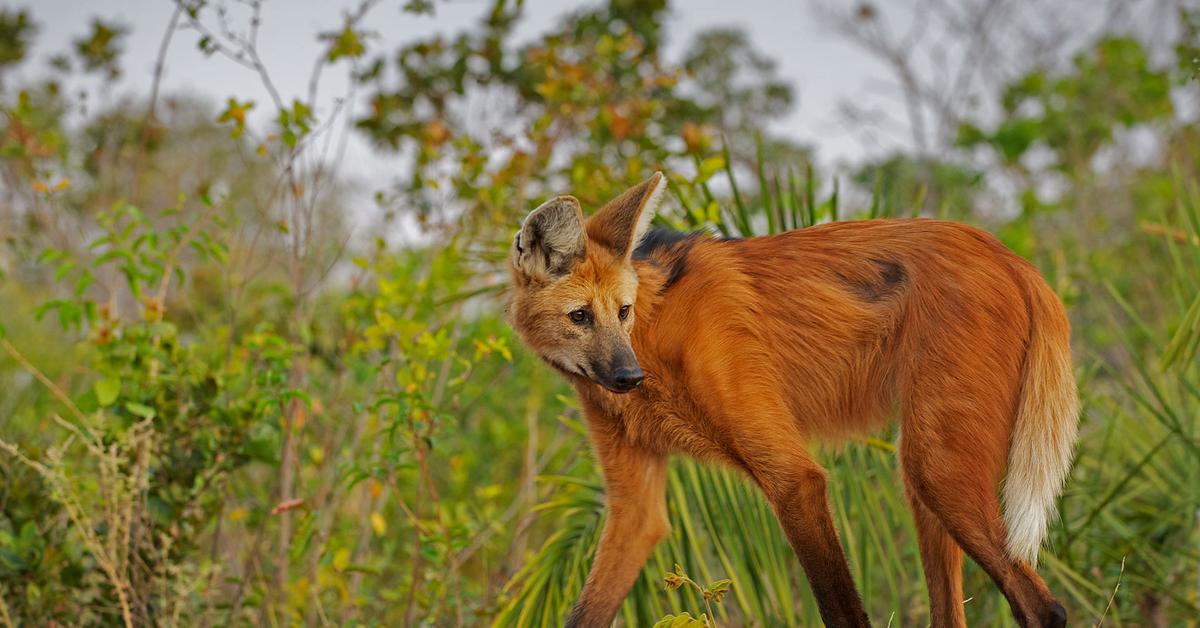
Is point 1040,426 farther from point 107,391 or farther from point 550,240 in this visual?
point 107,391

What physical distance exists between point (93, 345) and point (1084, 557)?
340 cm

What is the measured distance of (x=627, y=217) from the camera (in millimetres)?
2277

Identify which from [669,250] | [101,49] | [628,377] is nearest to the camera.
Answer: [628,377]

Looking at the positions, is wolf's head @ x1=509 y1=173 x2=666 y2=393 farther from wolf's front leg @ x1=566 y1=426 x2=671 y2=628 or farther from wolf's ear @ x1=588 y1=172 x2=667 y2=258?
wolf's front leg @ x1=566 y1=426 x2=671 y2=628

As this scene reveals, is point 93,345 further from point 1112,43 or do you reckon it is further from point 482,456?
point 1112,43

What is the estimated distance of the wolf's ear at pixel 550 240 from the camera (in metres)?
2.20

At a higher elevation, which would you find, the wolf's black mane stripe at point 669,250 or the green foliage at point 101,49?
the green foliage at point 101,49

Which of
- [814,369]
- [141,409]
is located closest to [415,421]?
[141,409]

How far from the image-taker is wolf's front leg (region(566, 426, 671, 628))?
2.29 meters

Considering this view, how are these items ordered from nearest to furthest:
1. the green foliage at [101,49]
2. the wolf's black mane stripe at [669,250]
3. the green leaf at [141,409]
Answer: the wolf's black mane stripe at [669,250] → the green leaf at [141,409] → the green foliage at [101,49]

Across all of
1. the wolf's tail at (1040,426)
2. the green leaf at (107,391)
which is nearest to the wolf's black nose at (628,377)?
the wolf's tail at (1040,426)

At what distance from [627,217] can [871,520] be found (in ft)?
4.09

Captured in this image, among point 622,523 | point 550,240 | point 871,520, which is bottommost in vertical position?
point 871,520

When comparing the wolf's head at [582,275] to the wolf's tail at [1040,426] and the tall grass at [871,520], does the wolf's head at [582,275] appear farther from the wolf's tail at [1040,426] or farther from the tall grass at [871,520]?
the wolf's tail at [1040,426]
